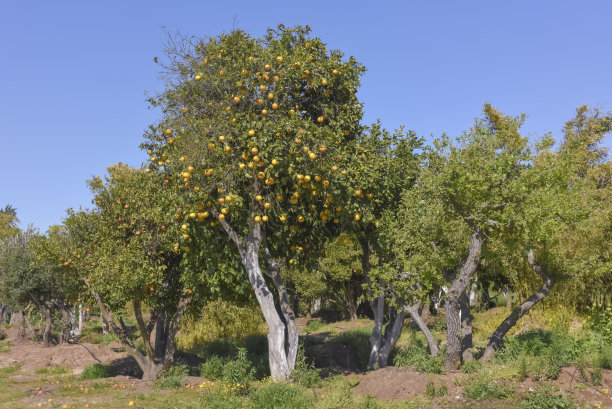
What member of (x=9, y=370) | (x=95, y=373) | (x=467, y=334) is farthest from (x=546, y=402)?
(x=9, y=370)

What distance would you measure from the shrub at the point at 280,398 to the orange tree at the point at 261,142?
2017 mm

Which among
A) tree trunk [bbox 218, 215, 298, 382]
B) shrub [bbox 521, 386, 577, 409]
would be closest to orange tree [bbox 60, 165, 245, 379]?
tree trunk [bbox 218, 215, 298, 382]

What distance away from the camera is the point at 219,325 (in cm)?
2433

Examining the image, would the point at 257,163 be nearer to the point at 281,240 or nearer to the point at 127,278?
the point at 281,240

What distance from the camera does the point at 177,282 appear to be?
1688 centimetres

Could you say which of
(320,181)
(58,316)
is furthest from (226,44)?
(58,316)

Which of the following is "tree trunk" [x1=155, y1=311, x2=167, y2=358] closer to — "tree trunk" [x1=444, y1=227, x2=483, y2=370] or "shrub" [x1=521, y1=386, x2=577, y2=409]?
"tree trunk" [x1=444, y1=227, x2=483, y2=370]

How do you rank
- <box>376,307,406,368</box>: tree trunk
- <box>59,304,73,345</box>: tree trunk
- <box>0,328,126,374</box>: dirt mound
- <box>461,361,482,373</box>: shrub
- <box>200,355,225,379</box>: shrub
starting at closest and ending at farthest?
<box>461,361,482,373</box>: shrub → <box>200,355,225,379</box>: shrub → <box>376,307,406,368</box>: tree trunk → <box>0,328,126,374</box>: dirt mound → <box>59,304,73,345</box>: tree trunk

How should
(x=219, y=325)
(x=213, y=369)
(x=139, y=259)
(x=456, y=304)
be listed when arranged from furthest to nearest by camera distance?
(x=219, y=325) → (x=213, y=369) → (x=139, y=259) → (x=456, y=304)

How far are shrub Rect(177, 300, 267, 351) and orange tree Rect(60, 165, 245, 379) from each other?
5.82m

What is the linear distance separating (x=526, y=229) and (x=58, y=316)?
3112cm

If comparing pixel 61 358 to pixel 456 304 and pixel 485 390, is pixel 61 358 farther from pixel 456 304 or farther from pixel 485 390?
pixel 485 390

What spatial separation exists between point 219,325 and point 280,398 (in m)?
14.3

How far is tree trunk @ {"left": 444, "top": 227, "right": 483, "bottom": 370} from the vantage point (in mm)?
12844
